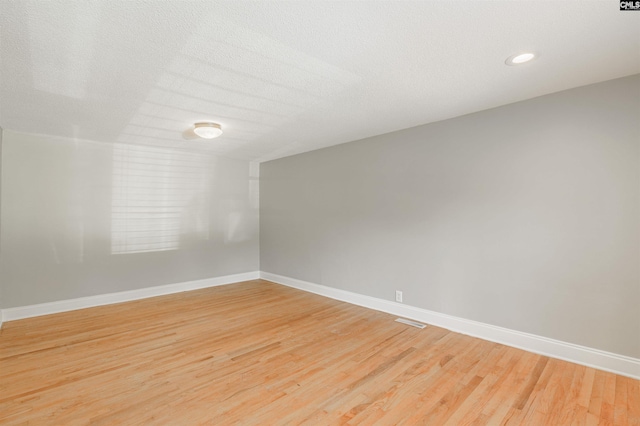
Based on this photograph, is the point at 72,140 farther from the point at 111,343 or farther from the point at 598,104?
the point at 598,104

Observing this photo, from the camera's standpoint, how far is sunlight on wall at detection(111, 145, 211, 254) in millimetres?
4434

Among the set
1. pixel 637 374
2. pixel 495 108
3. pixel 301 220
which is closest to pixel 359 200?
pixel 301 220

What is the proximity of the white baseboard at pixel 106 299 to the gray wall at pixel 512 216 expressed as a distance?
7.48ft

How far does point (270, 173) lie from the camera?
5805 millimetres

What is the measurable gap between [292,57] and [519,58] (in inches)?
63.2

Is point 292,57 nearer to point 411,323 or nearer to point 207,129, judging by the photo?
point 207,129

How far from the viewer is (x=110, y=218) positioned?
4.35m

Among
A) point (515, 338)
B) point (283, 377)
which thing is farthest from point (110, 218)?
point (515, 338)

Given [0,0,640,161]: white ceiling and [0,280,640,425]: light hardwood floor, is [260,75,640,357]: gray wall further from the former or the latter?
[0,280,640,425]: light hardwood floor

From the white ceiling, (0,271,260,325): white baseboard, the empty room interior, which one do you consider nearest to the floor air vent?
the empty room interior

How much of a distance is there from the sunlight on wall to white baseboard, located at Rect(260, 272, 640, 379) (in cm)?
294

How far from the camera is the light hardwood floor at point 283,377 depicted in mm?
1892

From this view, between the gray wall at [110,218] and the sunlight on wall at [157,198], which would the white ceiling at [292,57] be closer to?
the gray wall at [110,218]

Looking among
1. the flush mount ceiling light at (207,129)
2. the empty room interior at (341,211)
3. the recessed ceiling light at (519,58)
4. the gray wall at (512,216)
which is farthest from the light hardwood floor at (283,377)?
the recessed ceiling light at (519,58)
